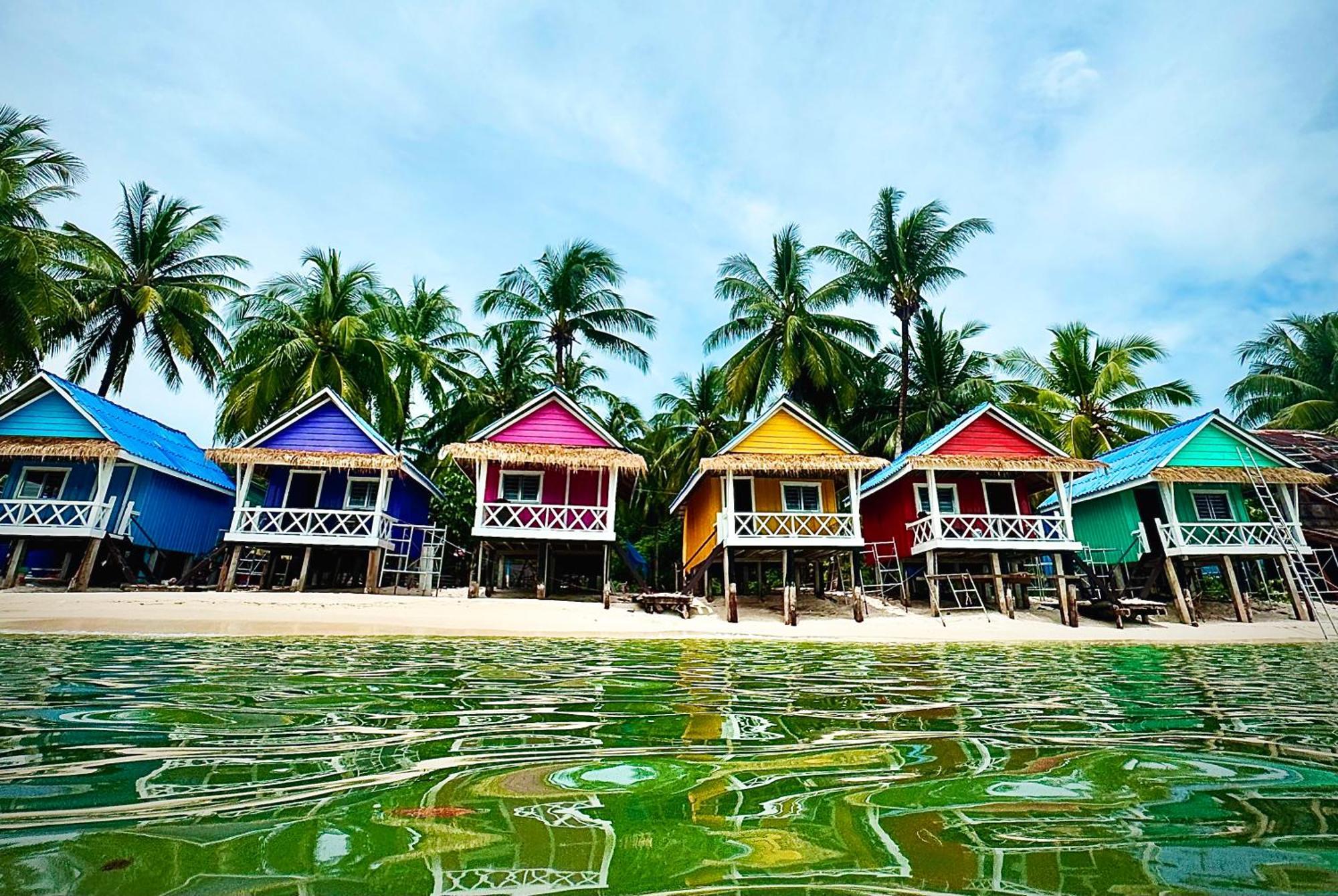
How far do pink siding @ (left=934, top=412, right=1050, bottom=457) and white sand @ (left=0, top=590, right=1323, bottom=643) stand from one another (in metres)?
4.21

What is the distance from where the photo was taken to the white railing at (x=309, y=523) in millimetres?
16266

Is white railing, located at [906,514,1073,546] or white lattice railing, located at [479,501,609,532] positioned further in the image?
white lattice railing, located at [479,501,609,532]

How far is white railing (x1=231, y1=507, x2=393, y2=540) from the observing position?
1627 centimetres

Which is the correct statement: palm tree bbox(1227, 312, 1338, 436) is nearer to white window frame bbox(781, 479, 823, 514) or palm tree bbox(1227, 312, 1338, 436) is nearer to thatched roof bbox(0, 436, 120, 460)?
white window frame bbox(781, 479, 823, 514)

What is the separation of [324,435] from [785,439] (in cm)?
1273

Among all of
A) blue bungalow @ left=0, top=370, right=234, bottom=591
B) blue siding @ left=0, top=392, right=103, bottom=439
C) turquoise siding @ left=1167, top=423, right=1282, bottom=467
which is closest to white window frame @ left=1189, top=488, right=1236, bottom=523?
turquoise siding @ left=1167, top=423, right=1282, bottom=467

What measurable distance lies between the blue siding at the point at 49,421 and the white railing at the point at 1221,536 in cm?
2748

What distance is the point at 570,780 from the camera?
5.39 feet

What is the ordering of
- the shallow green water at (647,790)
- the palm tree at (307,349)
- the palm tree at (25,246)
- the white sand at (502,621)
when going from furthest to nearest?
the palm tree at (307,349) → the palm tree at (25,246) → the white sand at (502,621) → the shallow green water at (647,790)

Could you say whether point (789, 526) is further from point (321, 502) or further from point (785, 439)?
point (321, 502)

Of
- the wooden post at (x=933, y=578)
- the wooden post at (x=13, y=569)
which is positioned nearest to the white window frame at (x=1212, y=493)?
the wooden post at (x=933, y=578)

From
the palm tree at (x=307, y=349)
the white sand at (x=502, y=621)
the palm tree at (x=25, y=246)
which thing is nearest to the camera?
the white sand at (x=502, y=621)

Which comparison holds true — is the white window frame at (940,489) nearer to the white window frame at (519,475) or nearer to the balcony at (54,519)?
the white window frame at (519,475)

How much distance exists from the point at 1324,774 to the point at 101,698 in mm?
4418
